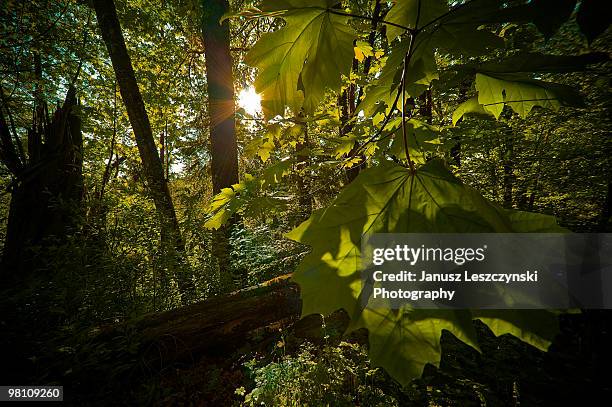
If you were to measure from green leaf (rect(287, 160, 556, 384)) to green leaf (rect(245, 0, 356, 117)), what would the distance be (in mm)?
371

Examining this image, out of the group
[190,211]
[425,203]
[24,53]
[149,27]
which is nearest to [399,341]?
[425,203]

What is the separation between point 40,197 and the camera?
14.2 feet

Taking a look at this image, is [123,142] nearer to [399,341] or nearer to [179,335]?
[179,335]

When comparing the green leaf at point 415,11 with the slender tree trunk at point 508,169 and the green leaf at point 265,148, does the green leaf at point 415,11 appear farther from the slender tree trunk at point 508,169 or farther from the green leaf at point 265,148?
the slender tree trunk at point 508,169

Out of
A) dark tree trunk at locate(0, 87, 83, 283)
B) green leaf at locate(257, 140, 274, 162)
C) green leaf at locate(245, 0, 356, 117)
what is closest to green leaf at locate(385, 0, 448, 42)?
green leaf at locate(245, 0, 356, 117)

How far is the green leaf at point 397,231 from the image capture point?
649 millimetres

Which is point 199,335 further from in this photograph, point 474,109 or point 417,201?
point 474,109

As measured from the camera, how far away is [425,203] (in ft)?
2.42

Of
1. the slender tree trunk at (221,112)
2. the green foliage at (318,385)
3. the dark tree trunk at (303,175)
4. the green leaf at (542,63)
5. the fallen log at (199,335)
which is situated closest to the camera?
the green leaf at (542,63)

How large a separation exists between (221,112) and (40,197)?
3.14 m

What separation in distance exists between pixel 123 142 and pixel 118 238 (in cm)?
650

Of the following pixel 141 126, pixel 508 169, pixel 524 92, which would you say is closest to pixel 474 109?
pixel 524 92

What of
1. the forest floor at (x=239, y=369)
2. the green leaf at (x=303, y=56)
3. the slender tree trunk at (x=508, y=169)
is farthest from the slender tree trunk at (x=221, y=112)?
the slender tree trunk at (x=508, y=169)

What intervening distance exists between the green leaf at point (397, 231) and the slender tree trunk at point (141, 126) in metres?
4.38
